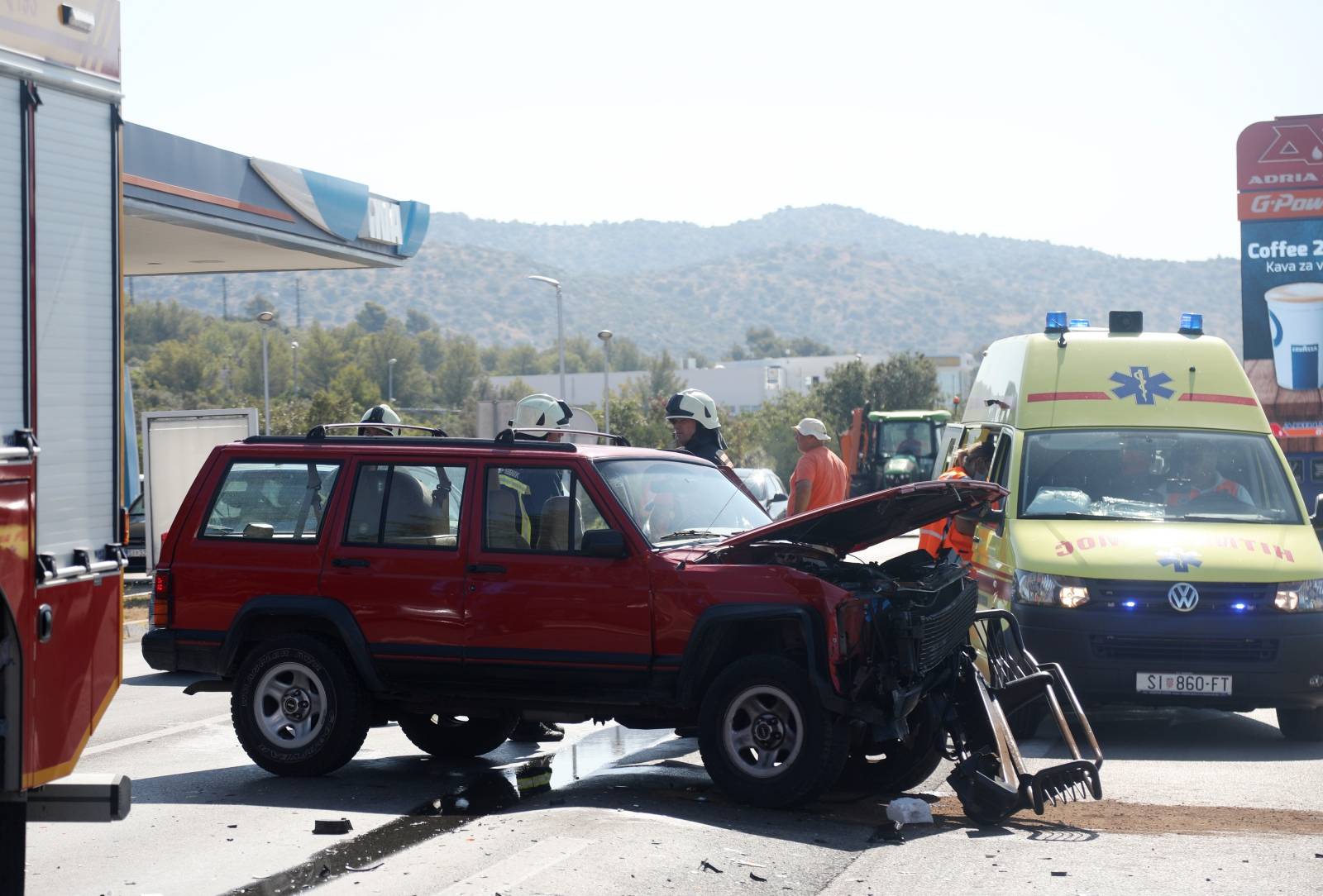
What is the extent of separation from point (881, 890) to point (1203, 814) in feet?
7.46

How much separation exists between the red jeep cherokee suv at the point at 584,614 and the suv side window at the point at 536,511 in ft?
0.04

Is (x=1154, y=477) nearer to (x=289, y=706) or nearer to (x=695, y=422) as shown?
(x=695, y=422)

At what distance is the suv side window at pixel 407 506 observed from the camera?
8.33 m

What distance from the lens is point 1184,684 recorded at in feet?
31.0

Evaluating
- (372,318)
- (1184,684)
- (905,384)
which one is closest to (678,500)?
(1184,684)

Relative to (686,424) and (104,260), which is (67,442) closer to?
(104,260)

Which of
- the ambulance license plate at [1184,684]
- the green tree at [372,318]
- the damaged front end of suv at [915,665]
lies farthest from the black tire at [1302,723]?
the green tree at [372,318]

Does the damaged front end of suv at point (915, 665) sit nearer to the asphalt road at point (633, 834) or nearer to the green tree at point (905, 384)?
the asphalt road at point (633, 834)

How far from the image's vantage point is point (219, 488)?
28.4ft

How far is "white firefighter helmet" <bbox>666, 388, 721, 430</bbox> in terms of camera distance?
38.2 feet

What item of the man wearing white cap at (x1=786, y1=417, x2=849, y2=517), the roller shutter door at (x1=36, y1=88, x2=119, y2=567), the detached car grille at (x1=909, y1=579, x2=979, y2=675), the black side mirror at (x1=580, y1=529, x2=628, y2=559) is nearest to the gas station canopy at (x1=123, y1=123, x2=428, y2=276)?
the man wearing white cap at (x1=786, y1=417, x2=849, y2=517)

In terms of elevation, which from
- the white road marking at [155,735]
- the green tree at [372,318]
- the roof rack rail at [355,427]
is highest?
the green tree at [372,318]

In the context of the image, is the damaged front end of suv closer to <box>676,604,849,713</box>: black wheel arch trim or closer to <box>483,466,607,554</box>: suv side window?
<box>676,604,849,713</box>: black wheel arch trim

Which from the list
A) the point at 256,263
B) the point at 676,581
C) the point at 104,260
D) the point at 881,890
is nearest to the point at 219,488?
the point at 676,581
